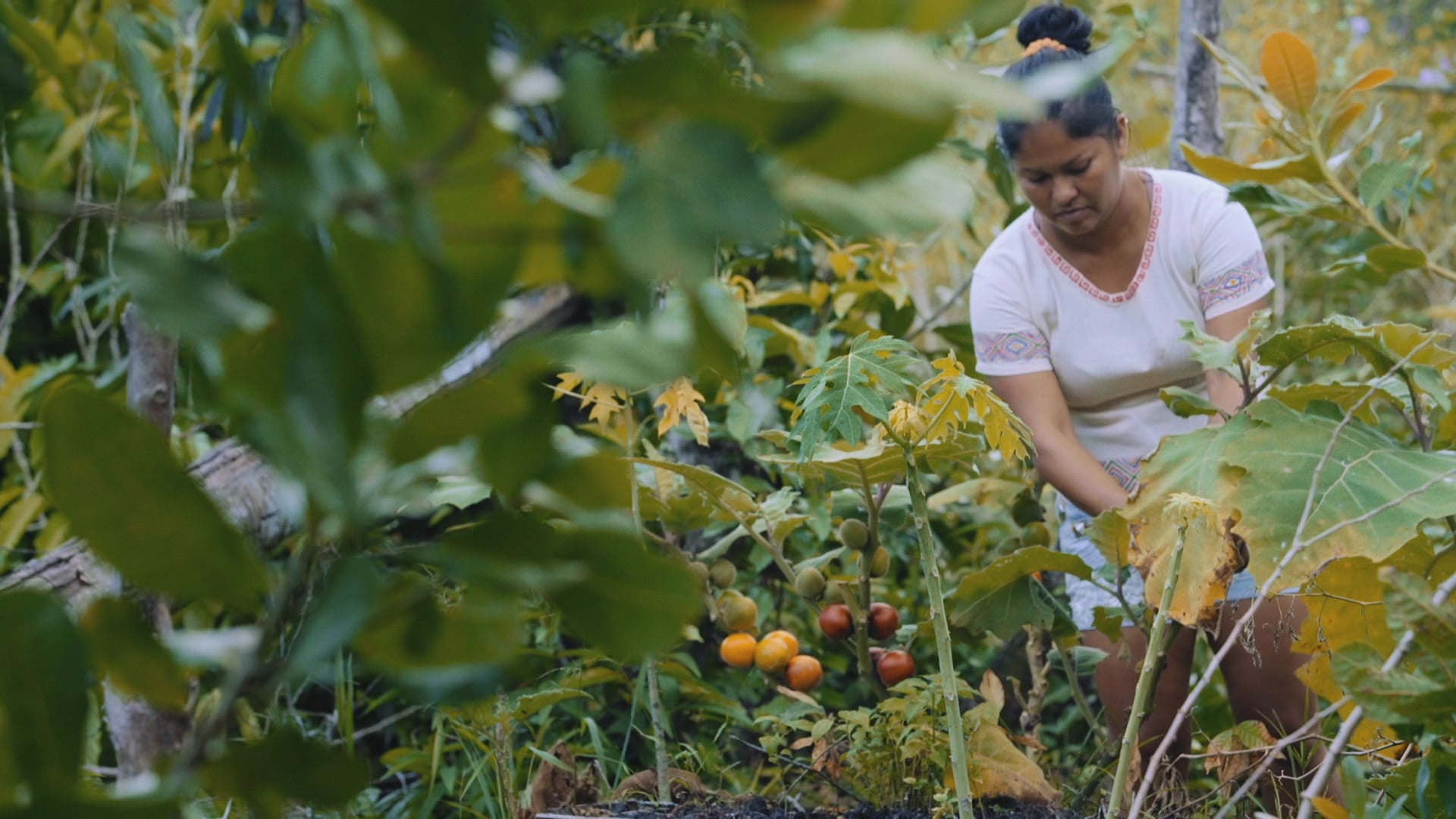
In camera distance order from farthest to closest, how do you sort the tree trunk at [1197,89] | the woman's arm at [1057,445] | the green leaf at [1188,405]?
the tree trunk at [1197,89] < the woman's arm at [1057,445] < the green leaf at [1188,405]

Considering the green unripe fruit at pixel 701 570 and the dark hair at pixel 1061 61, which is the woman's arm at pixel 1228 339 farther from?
the green unripe fruit at pixel 701 570

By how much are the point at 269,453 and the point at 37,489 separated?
2769mm

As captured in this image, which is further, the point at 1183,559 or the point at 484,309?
the point at 1183,559

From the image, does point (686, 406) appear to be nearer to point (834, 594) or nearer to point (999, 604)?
point (834, 594)

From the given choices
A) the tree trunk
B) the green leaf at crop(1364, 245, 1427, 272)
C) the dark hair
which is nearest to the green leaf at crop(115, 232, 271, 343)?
the green leaf at crop(1364, 245, 1427, 272)

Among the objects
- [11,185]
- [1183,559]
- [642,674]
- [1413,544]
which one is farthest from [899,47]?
[11,185]

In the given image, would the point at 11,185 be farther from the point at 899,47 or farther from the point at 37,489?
the point at 899,47

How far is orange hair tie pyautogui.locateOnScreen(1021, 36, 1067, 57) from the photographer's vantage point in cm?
252

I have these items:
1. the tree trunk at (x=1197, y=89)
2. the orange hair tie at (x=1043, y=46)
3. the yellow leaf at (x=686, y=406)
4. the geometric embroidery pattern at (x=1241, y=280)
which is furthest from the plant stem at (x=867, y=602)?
the tree trunk at (x=1197, y=89)

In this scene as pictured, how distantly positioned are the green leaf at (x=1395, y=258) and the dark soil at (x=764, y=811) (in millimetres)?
1030

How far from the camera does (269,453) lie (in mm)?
396

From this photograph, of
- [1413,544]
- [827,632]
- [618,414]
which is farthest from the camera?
[618,414]

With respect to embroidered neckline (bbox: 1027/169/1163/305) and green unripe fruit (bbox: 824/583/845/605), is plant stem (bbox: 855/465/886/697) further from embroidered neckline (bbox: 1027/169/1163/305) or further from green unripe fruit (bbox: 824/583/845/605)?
embroidered neckline (bbox: 1027/169/1163/305)

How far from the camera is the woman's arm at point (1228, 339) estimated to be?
7.88 feet
